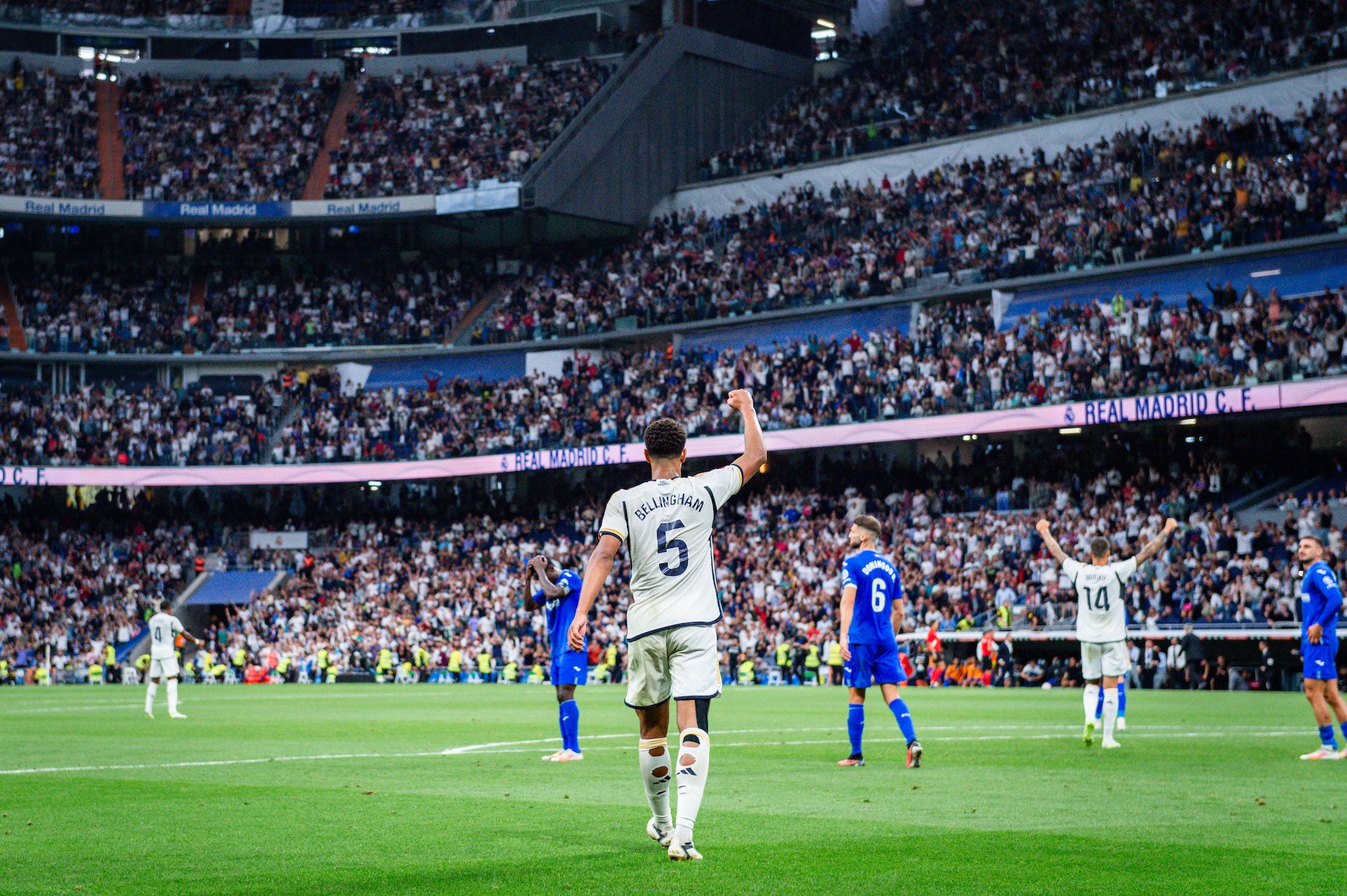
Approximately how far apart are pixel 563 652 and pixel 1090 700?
238 inches

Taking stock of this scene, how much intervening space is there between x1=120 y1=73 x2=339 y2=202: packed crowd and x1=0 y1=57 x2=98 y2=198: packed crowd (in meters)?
1.54

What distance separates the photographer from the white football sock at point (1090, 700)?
56.2 feet

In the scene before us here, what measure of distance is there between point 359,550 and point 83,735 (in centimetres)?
3623

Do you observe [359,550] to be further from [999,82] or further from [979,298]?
[999,82]

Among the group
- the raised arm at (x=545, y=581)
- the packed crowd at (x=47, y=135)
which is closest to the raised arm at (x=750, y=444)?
the raised arm at (x=545, y=581)

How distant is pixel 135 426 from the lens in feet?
194

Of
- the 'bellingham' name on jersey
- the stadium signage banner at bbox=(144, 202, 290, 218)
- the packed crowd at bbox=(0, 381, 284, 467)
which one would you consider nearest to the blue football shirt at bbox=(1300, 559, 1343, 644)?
the 'bellingham' name on jersey

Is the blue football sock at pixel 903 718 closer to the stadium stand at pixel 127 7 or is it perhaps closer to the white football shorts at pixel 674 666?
the white football shorts at pixel 674 666

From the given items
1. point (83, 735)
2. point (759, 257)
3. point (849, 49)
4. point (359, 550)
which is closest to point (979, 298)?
point (759, 257)

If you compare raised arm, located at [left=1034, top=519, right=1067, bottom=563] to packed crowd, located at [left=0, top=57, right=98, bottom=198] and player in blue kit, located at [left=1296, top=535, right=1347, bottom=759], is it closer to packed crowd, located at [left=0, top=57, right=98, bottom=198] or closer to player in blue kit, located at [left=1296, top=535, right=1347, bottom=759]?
player in blue kit, located at [left=1296, top=535, right=1347, bottom=759]

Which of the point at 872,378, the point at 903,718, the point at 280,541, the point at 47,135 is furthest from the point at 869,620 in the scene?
the point at 47,135

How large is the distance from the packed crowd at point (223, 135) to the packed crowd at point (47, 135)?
60.5 inches

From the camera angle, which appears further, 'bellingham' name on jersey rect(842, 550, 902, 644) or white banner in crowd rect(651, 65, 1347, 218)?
white banner in crowd rect(651, 65, 1347, 218)

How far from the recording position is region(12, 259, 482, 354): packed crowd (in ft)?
202
